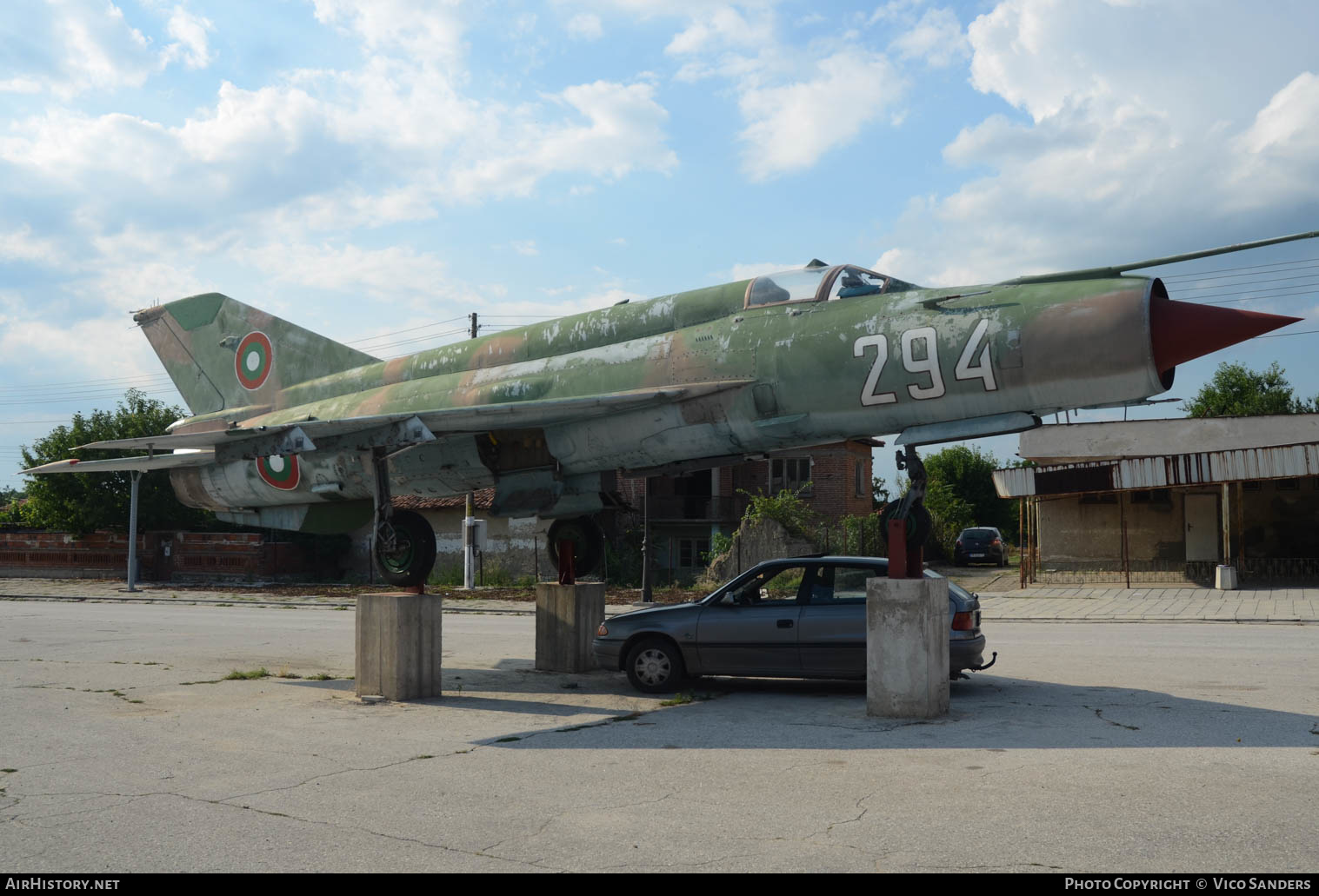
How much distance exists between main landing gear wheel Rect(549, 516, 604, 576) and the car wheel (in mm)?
3223

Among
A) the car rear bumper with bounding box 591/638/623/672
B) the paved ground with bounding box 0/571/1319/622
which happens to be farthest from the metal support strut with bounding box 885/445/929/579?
the paved ground with bounding box 0/571/1319/622

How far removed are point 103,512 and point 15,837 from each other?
38032 millimetres

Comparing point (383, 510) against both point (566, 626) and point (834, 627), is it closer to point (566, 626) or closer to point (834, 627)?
point (566, 626)

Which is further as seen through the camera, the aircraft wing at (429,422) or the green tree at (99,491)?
the green tree at (99,491)

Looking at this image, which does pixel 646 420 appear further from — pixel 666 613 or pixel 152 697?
pixel 152 697

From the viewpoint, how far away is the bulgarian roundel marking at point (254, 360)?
15992 millimetres

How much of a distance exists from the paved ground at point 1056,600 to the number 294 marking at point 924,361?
12.6 meters

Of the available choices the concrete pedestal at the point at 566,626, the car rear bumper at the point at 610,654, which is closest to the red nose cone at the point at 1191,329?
the car rear bumper at the point at 610,654

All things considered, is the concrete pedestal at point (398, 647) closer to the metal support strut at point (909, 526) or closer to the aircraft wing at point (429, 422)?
the aircraft wing at point (429, 422)

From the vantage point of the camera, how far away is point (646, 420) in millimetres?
11461

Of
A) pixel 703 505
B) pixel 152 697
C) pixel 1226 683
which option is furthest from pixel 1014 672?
pixel 703 505

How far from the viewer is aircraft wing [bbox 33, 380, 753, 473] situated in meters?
11.3

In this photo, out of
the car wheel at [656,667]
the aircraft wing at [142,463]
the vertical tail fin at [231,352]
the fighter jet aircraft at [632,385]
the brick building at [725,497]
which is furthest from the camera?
the brick building at [725,497]

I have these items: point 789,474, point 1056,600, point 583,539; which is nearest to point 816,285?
point 583,539
